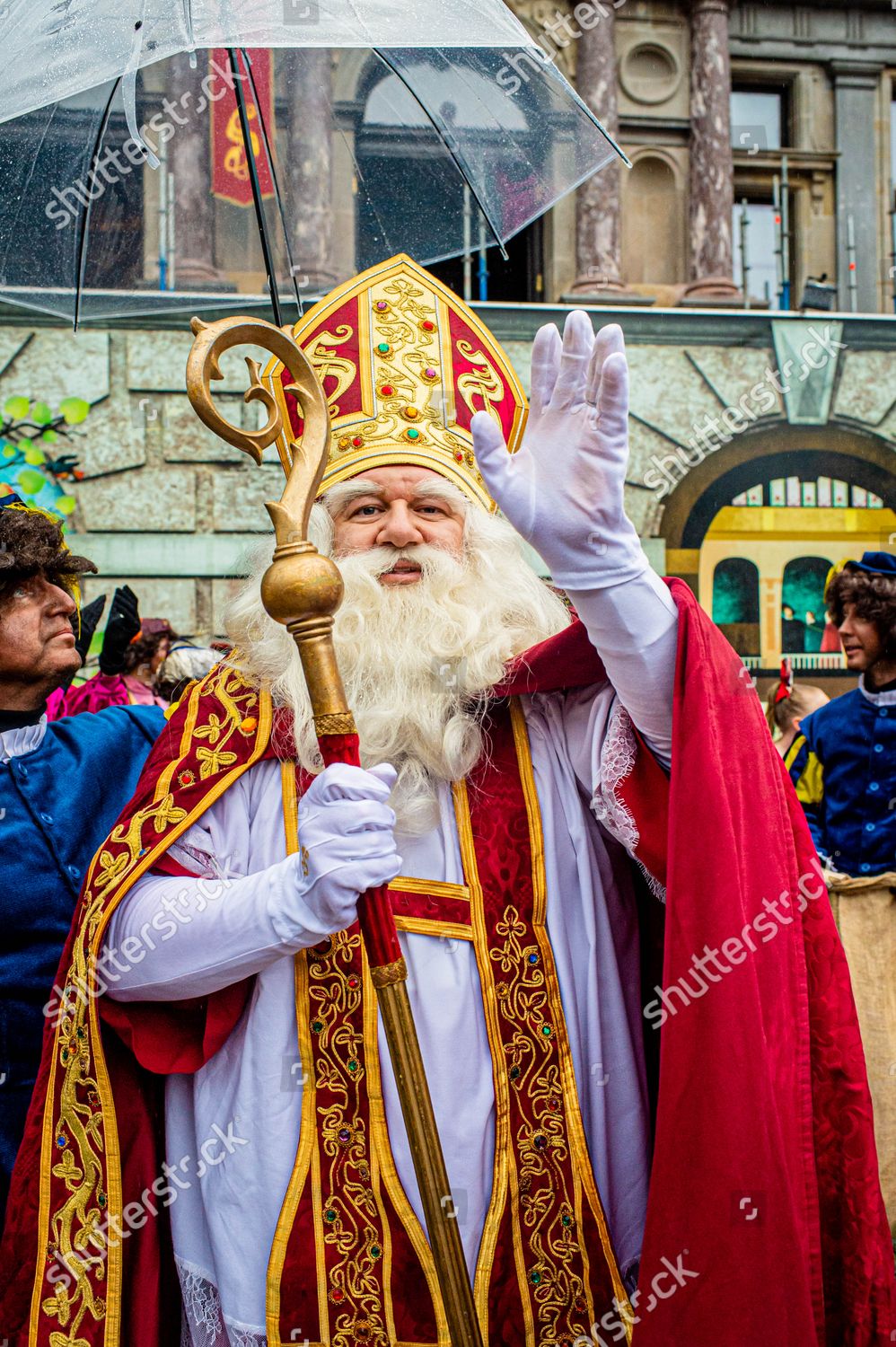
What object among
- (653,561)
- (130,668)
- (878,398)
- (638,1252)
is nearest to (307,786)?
(638,1252)

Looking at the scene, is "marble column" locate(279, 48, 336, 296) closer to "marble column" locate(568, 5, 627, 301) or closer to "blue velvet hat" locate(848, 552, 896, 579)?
"marble column" locate(568, 5, 627, 301)

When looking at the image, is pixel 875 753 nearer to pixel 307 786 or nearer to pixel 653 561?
pixel 307 786

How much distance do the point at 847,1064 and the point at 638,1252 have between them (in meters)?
0.42

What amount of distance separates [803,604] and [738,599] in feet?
2.08

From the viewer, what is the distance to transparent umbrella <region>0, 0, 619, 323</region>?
1.88 meters

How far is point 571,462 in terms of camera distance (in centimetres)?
163

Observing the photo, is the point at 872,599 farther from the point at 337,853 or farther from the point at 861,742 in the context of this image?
the point at 337,853

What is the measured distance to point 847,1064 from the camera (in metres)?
1.75

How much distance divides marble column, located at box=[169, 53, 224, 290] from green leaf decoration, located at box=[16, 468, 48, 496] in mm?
1960

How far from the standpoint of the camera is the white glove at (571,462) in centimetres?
160

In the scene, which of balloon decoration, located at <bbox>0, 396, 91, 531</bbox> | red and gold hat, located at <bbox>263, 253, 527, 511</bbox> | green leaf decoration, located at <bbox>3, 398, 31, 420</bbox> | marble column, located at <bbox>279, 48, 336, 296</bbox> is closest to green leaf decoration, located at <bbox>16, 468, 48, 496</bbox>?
balloon decoration, located at <bbox>0, 396, 91, 531</bbox>

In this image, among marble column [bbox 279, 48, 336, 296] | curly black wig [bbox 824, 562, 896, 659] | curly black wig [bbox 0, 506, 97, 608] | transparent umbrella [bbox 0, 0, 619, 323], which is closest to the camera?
transparent umbrella [bbox 0, 0, 619, 323]

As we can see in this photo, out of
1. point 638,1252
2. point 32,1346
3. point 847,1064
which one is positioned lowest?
point 32,1346

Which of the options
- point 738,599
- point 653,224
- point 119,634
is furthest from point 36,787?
point 653,224
